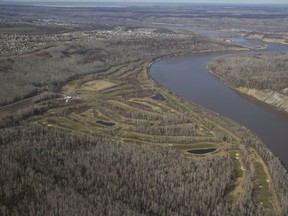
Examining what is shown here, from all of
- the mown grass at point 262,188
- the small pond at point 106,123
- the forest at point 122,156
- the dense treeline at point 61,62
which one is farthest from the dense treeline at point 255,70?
the mown grass at point 262,188

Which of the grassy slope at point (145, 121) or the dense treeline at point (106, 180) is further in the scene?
the grassy slope at point (145, 121)

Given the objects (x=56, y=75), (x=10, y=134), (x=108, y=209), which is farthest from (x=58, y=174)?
(x=56, y=75)

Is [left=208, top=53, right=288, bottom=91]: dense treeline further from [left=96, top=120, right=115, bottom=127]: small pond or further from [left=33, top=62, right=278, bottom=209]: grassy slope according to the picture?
[left=96, top=120, right=115, bottom=127]: small pond

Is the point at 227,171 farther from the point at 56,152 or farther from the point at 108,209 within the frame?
the point at 56,152

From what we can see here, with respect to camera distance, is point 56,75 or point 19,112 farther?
point 56,75

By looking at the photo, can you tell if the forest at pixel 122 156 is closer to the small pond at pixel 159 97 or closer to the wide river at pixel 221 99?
the small pond at pixel 159 97

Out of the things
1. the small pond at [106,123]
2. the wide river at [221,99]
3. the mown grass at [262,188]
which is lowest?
the mown grass at [262,188]
